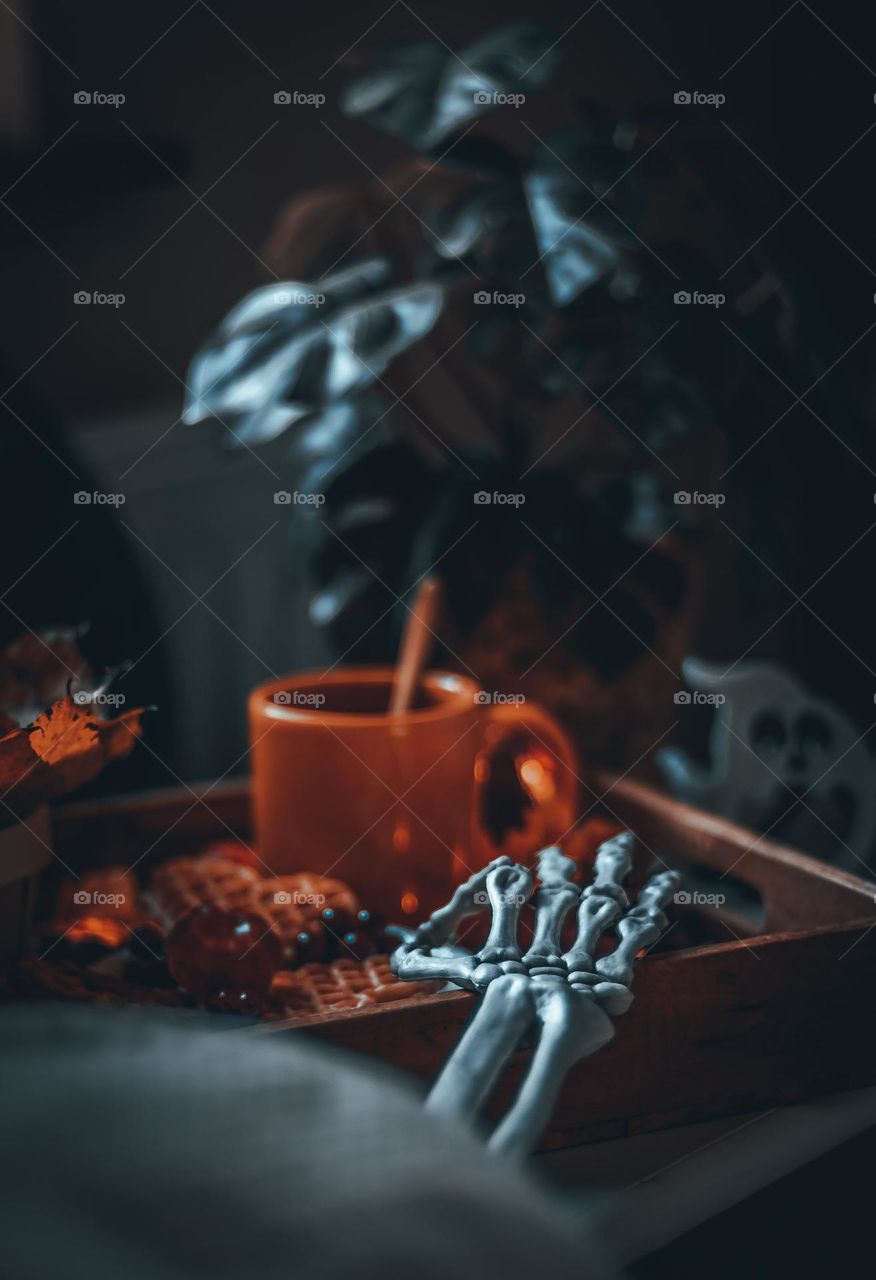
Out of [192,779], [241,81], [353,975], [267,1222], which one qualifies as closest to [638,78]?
[241,81]

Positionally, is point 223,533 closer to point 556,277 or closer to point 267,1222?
point 556,277

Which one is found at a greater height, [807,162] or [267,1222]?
[807,162]

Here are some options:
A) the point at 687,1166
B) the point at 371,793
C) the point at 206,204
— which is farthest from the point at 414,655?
the point at 206,204

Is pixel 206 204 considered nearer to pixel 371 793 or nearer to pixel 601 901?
pixel 371 793

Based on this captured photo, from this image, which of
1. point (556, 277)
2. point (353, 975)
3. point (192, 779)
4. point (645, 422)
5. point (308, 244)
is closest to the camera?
point (353, 975)

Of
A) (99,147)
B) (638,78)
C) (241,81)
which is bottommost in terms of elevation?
(99,147)

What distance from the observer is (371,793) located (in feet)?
2.04

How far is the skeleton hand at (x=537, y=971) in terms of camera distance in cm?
33

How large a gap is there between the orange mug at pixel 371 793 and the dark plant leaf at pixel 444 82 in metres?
0.37

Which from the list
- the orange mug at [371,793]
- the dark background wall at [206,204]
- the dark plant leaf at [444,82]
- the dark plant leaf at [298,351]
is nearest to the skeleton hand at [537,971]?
the orange mug at [371,793]

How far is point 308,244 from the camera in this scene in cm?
96

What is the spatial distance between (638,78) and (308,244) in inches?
22.5

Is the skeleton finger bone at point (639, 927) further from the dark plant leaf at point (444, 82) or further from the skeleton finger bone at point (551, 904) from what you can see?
the dark plant leaf at point (444, 82)

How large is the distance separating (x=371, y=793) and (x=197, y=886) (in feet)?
0.37
